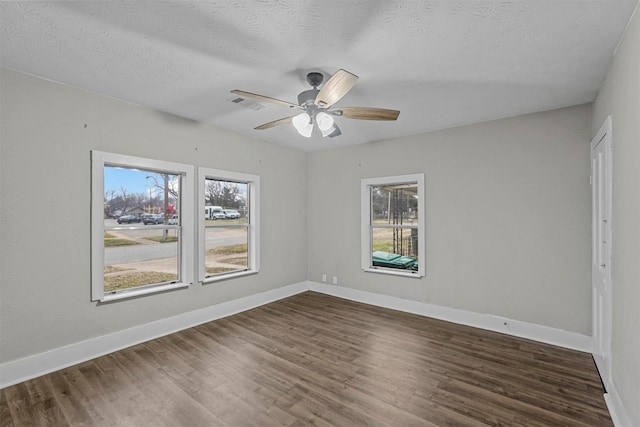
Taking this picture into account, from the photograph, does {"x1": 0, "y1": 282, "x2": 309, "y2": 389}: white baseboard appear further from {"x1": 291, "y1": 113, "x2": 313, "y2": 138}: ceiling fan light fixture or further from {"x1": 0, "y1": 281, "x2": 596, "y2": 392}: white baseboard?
{"x1": 291, "y1": 113, "x2": 313, "y2": 138}: ceiling fan light fixture

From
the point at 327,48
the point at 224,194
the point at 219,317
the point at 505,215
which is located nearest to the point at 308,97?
the point at 327,48

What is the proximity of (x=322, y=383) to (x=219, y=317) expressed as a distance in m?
2.12

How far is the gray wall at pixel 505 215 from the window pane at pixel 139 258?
9.67ft

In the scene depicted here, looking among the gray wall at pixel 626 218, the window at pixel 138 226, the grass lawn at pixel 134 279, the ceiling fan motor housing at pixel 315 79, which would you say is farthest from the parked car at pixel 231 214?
the gray wall at pixel 626 218

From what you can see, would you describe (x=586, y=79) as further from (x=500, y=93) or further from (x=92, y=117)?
(x=92, y=117)

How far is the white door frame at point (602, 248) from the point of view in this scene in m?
2.36

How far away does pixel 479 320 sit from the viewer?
12.4 ft

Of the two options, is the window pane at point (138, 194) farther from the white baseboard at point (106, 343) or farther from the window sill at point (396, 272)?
the window sill at point (396, 272)

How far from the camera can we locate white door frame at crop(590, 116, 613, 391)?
2.36m

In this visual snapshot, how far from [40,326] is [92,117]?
2035 millimetres

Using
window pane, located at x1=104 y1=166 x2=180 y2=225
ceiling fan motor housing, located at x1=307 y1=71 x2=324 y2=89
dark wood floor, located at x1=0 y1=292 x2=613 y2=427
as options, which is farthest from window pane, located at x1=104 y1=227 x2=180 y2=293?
ceiling fan motor housing, located at x1=307 y1=71 x2=324 y2=89

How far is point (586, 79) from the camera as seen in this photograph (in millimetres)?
2609

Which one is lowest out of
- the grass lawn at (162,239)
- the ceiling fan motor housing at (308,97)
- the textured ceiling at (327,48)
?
the grass lawn at (162,239)

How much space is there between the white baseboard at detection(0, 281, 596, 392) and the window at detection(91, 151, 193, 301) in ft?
1.45
